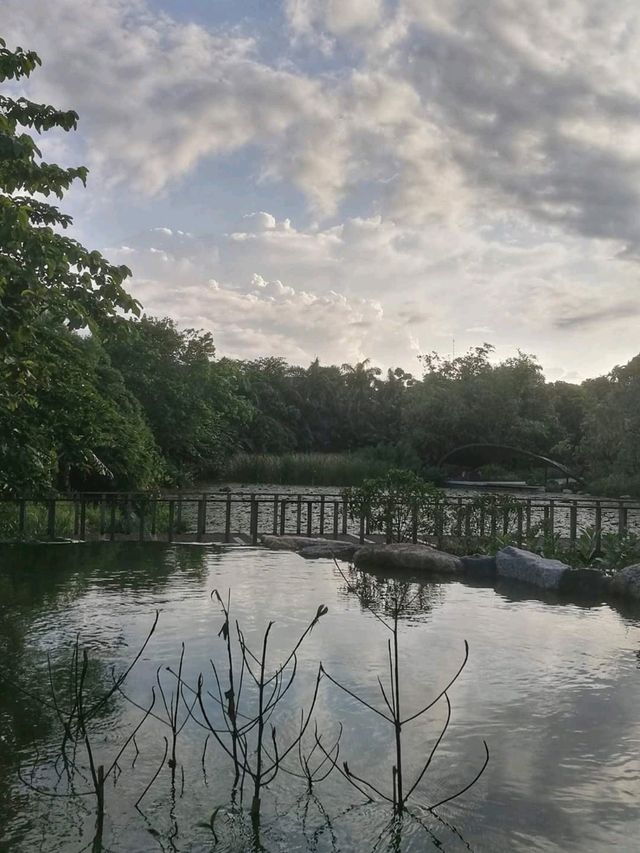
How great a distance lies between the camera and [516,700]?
7.50 meters

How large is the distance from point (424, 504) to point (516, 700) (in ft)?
38.4

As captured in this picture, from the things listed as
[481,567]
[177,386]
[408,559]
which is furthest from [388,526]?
[177,386]

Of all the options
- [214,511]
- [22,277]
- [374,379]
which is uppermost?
[374,379]

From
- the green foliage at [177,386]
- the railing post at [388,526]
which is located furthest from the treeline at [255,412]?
the railing post at [388,526]

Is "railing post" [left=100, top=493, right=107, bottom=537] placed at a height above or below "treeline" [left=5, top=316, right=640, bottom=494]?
below

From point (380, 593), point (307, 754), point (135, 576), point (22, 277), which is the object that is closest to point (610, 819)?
point (307, 754)

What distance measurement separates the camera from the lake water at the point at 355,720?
4.98 meters

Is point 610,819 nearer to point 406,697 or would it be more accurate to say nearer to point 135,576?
point 406,697

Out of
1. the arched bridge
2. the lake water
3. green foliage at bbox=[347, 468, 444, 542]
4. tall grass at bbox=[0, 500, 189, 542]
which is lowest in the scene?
the lake water

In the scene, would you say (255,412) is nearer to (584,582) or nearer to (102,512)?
(102,512)

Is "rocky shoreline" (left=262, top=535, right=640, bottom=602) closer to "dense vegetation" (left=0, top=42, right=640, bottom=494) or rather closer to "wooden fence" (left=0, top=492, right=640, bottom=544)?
"wooden fence" (left=0, top=492, right=640, bottom=544)

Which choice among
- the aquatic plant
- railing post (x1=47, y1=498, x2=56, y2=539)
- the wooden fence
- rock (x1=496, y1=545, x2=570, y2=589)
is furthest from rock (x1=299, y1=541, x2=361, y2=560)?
railing post (x1=47, y1=498, x2=56, y2=539)

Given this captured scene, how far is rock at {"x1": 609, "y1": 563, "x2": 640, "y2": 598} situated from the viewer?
1326cm

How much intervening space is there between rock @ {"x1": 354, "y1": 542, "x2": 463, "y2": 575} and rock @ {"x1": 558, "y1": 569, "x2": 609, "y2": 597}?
246 cm
